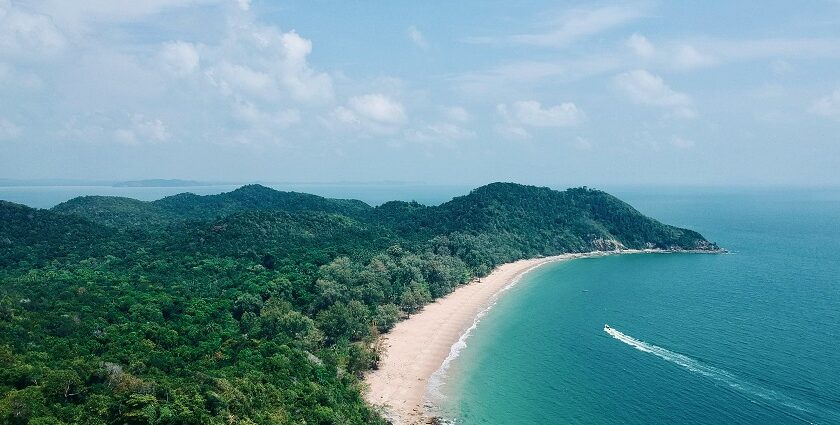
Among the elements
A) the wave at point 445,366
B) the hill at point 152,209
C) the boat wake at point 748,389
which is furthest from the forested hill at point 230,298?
the boat wake at point 748,389

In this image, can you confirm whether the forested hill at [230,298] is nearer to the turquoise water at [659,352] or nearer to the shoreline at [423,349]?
the shoreline at [423,349]

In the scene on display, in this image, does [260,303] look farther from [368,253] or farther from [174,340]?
[368,253]

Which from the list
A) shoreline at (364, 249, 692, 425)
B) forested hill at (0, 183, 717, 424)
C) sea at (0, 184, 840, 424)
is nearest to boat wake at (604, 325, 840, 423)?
sea at (0, 184, 840, 424)

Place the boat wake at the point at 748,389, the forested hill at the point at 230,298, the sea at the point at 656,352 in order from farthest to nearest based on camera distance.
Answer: the sea at the point at 656,352 < the boat wake at the point at 748,389 < the forested hill at the point at 230,298

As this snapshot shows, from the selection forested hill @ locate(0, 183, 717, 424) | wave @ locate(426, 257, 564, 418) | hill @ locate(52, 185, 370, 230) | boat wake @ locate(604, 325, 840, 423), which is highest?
hill @ locate(52, 185, 370, 230)

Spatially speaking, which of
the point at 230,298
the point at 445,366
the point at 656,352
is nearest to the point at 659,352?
the point at 656,352

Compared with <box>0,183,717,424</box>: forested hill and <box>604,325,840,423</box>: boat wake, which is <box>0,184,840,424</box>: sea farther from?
<box>0,183,717,424</box>: forested hill

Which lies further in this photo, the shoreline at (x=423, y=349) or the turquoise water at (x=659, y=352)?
the shoreline at (x=423, y=349)
